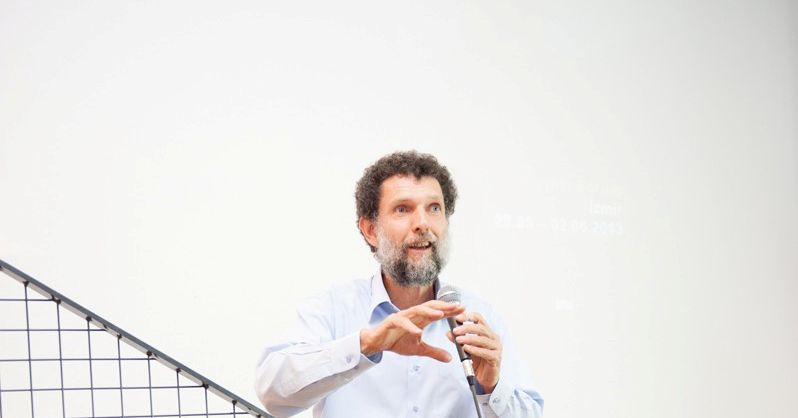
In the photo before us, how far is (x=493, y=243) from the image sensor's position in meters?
4.36

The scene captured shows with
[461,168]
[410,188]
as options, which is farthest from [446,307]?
[461,168]

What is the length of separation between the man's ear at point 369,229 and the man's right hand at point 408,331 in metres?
0.52

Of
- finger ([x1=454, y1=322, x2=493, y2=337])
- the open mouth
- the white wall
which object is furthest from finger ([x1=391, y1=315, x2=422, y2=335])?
the white wall

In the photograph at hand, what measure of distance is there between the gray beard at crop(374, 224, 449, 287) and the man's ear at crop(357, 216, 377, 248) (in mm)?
114

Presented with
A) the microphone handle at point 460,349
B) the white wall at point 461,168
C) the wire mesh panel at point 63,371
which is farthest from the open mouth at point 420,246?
Result: the white wall at point 461,168

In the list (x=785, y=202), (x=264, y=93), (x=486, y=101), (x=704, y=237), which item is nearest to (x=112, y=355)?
(x=264, y=93)

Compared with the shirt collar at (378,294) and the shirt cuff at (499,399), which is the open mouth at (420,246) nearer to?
the shirt collar at (378,294)

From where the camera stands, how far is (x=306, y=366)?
2113 mm

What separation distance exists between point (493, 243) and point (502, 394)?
7.19 ft

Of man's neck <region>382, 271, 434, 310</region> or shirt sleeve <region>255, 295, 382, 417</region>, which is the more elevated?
man's neck <region>382, 271, 434, 310</region>

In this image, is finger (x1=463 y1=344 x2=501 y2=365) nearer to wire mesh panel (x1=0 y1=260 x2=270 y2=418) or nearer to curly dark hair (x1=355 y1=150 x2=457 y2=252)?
curly dark hair (x1=355 y1=150 x2=457 y2=252)

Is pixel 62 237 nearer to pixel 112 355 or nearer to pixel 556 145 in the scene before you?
pixel 112 355

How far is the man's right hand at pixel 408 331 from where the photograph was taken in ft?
6.44

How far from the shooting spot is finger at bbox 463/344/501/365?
205cm
